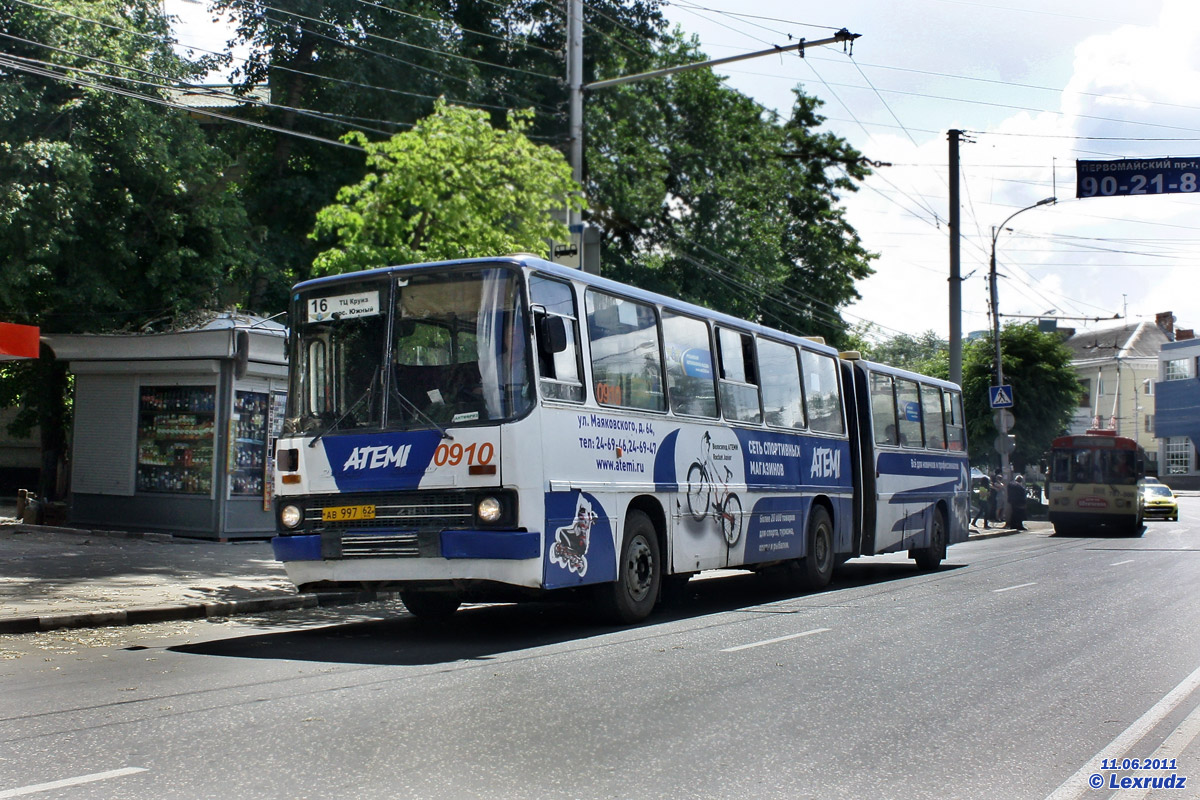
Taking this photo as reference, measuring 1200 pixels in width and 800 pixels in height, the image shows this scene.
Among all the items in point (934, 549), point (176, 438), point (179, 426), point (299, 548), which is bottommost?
point (934, 549)

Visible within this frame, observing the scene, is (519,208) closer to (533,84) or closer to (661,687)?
(661,687)

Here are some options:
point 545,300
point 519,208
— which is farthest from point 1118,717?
point 519,208

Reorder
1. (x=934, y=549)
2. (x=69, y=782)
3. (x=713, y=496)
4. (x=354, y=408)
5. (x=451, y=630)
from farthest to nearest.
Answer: (x=934, y=549), (x=713, y=496), (x=451, y=630), (x=354, y=408), (x=69, y=782)

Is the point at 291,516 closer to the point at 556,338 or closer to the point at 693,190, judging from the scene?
the point at 556,338

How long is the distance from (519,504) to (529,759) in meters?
4.03

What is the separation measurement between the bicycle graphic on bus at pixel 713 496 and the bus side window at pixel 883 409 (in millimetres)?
4922

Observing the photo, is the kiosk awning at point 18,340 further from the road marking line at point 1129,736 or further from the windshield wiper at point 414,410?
the road marking line at point 1129,736

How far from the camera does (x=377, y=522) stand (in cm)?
1003

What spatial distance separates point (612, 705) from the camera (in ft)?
23.5

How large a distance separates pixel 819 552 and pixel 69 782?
39.1 feet

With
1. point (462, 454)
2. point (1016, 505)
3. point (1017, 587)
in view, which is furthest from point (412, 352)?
point (1016, 505)

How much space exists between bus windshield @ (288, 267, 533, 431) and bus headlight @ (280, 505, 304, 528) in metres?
0.72

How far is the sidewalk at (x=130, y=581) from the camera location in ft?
38.1

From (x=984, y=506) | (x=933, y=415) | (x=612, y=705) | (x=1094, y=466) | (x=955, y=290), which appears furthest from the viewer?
(x=984, y=506)
